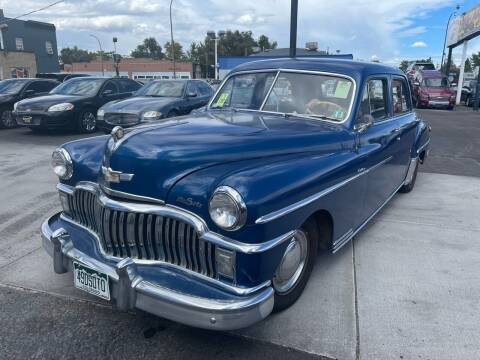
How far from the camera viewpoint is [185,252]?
2.46 m

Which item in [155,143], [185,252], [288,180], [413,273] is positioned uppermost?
[155,143]

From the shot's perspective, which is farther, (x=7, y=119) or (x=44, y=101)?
(x=7, y=119)

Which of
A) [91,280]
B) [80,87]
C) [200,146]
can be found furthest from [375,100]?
[80,87]

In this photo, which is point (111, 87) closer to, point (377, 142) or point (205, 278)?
point (377, 142)

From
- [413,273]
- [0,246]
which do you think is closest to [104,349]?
[0,246]

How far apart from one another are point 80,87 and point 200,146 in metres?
9.92

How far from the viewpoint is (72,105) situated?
10.5 metres

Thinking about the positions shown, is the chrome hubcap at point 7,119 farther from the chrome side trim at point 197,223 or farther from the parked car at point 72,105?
the chrome side trim at point 197,223

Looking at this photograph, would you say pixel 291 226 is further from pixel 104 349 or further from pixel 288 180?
pixel 104 349

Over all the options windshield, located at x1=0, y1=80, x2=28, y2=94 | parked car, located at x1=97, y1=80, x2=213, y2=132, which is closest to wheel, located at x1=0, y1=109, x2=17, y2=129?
windshield, located at x1=0, y1=80, x2=28, y2=94

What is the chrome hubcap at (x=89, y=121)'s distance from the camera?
428 inches

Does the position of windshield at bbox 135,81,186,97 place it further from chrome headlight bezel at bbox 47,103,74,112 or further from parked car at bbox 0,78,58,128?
parked car at bbox 0,78,58,128

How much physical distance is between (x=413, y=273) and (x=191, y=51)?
8781 centimetres

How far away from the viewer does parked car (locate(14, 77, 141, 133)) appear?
10.2m
